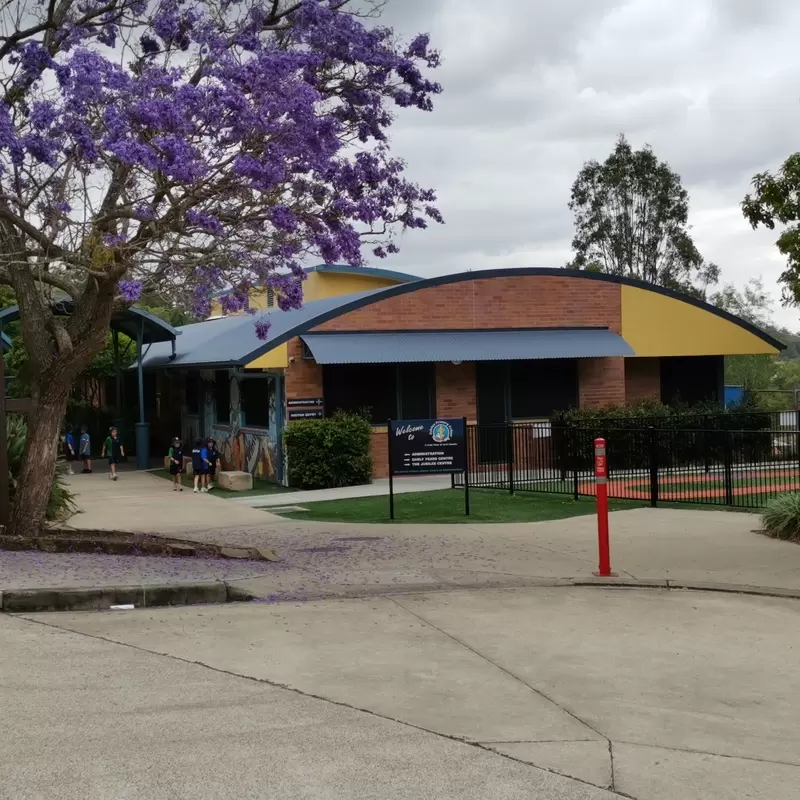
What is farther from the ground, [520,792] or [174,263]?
[174,263]

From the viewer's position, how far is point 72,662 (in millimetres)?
6980

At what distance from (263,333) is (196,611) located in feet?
23.1

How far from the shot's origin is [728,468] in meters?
15.8

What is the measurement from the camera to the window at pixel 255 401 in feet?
74.0

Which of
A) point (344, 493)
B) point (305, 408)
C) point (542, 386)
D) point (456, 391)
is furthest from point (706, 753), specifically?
point (542, 386)

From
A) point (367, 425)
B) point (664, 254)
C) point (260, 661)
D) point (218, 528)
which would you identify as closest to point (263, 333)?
point (218, 528)

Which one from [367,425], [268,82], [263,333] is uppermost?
[268,82]

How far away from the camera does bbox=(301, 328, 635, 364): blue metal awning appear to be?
21.0 metres

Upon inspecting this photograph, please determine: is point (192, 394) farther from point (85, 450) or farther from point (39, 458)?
point (39, 458)

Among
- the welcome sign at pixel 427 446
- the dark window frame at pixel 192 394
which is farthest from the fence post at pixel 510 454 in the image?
the dark window frame at pixel 192 394

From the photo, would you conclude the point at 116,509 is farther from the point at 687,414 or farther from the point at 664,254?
the point at 664,254

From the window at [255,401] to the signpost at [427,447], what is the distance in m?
7.51

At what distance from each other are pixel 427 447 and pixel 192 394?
15.3 meters

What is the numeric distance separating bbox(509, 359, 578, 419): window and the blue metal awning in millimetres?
817
